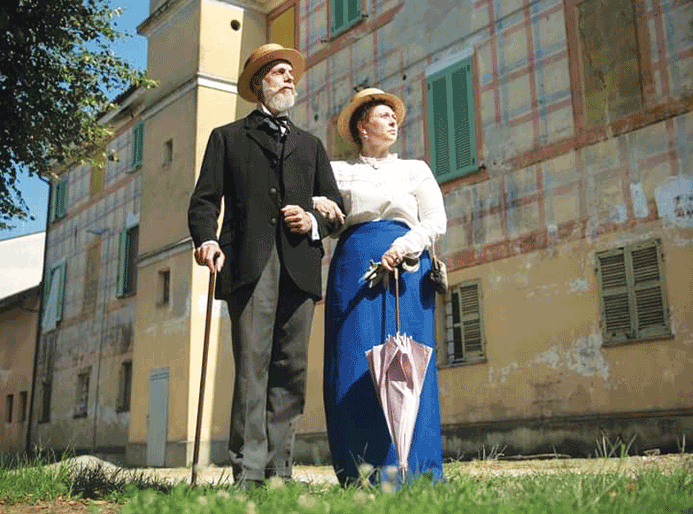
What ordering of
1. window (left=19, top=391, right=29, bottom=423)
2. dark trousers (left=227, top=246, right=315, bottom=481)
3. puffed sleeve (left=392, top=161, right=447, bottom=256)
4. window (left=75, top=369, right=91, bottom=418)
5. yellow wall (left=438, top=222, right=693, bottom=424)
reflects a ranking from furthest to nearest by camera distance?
window (left=19, top=391, right=29, bottom=423)
window (left=75, top=369, right=91, bottom=418)
yellow wall (left=438, top=222, right=693, bottom=424)
puffed sleeve (left=392, top=161, right=447, bottom=256)
dark trousers (left=227, top=246, right=315, bottom=481)

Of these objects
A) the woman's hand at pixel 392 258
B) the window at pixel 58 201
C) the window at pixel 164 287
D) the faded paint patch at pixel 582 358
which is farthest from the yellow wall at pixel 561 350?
the window at pixel 58 201

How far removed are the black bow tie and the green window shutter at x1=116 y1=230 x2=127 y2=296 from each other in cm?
1723

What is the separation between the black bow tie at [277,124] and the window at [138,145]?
17.7m

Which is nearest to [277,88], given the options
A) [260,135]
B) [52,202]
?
[260,135]

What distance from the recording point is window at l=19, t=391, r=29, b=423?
2602cm

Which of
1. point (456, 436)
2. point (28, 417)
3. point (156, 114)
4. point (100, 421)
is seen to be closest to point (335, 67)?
point (156, 114)

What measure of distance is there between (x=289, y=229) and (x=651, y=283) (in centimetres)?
652

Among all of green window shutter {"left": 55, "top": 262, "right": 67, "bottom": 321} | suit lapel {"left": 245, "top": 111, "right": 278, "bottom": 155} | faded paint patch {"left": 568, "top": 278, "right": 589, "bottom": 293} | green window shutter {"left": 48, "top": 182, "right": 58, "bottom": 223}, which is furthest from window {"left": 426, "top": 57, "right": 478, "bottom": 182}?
green window shutter {"left": 48, "top": 182, "right": 58, "bottom": 223}

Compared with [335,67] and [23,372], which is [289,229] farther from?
[23,372]

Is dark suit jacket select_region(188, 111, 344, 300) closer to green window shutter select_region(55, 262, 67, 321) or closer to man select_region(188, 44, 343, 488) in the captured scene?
man select_region(188, 44, 343, 488)

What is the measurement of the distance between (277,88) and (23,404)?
24391 mm

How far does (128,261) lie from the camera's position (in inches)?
829

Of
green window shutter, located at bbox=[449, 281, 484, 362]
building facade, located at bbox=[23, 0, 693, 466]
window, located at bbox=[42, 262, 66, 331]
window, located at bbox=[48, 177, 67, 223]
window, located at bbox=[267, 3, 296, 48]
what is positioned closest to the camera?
building facade, located at bbox=[23, 0, 693, 466]

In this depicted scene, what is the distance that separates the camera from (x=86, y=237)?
23.7 m
